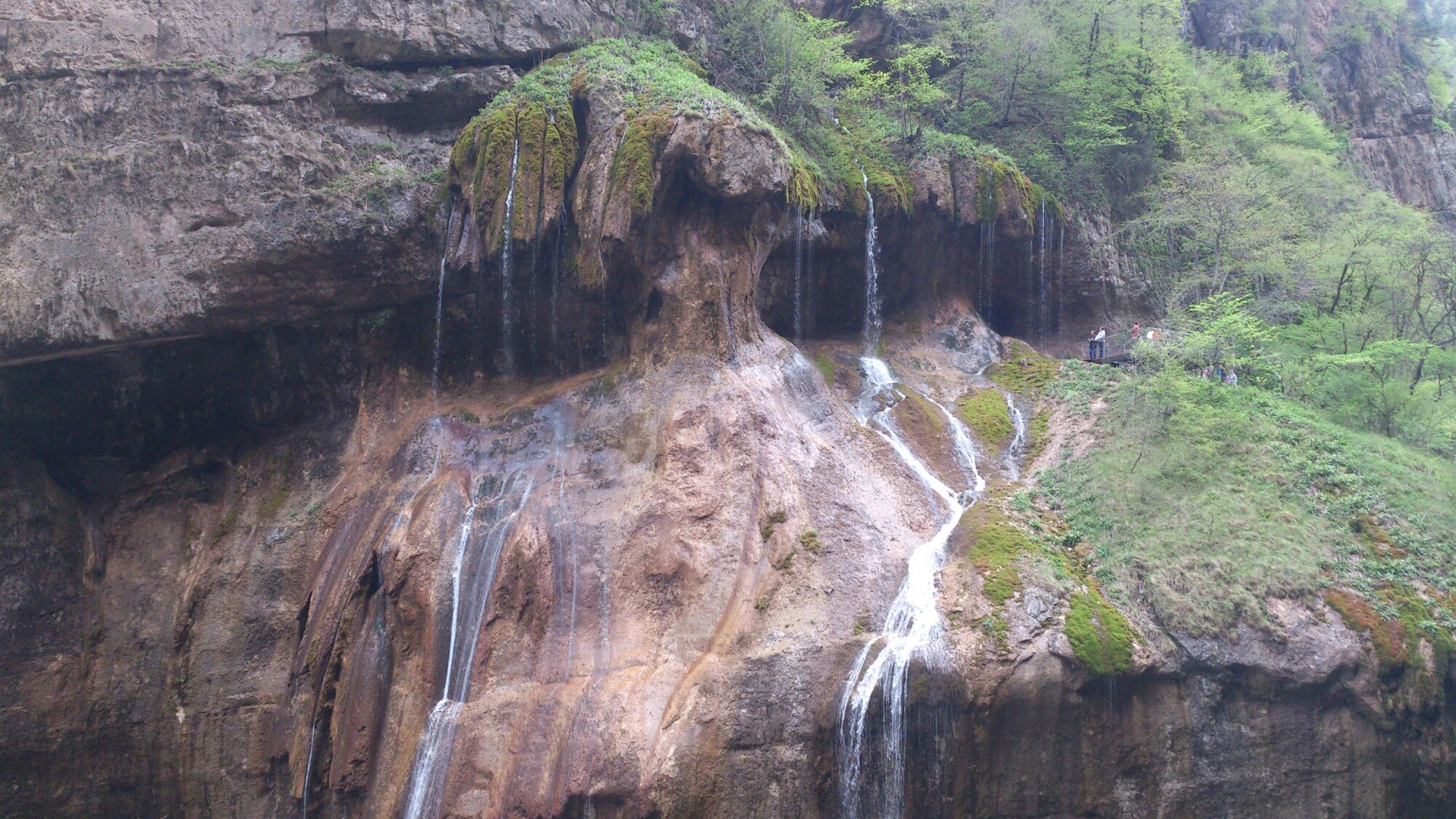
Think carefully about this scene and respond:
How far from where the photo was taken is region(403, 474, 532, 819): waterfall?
13375mm

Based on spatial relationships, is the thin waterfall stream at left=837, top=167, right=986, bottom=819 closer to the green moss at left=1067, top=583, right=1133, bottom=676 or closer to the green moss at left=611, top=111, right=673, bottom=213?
the green moss at left=1067, top=583, right=1133, bottom=676

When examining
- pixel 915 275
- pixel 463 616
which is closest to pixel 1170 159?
pixel 915 275

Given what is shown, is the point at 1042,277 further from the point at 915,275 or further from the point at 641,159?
the point at 641,159

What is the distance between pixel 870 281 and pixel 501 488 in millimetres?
10822

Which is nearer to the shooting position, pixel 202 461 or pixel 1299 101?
pixel 202 461

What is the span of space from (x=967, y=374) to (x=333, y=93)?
52.0ft

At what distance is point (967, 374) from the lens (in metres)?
22.1

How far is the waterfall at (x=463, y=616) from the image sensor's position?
43.9ft

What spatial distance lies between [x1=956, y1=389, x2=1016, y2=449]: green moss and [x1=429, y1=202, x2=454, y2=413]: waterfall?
11.3m

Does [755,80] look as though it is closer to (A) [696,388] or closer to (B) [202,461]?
(A) [696,388]

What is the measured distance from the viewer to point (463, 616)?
14.8 metres

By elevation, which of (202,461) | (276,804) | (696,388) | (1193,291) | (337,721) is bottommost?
(276,804)

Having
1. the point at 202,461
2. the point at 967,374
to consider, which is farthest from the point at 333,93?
the point at 967,374

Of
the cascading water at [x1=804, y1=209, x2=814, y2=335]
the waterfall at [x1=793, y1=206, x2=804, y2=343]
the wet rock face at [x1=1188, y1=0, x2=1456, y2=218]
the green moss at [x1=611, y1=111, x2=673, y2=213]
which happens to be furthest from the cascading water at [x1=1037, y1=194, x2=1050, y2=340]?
the wet rock face at [x1=1188, y1=0, x2=1456, y2=218]
